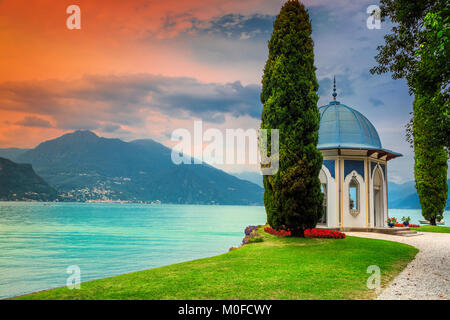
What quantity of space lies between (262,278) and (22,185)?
14626 cm

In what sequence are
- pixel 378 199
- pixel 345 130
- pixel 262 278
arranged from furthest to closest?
pixel 378 199
pixel 345 130
pixel 262 278

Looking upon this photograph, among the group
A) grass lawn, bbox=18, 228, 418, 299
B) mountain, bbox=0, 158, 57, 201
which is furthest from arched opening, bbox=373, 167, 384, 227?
mountain, bbox=0, 158, 57, 201

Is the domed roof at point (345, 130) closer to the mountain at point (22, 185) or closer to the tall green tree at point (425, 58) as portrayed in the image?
the tall green tree at point (425, 58)

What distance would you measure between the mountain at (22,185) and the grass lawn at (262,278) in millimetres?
135847

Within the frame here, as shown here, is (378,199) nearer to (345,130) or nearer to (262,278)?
(345,130)

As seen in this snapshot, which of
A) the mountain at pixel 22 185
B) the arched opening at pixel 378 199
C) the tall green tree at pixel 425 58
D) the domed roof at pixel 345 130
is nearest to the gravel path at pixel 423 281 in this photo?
the tall green tree at pixel 425 58

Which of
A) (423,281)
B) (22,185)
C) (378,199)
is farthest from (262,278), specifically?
(22,185)

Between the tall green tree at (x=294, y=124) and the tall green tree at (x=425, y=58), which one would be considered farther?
the tall green tree at (x=294, y=124)

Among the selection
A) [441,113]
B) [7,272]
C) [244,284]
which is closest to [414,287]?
[244,284]

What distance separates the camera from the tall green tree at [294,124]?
1295 cm

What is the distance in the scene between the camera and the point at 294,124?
1319 centimetres

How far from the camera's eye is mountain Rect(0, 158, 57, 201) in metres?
122
